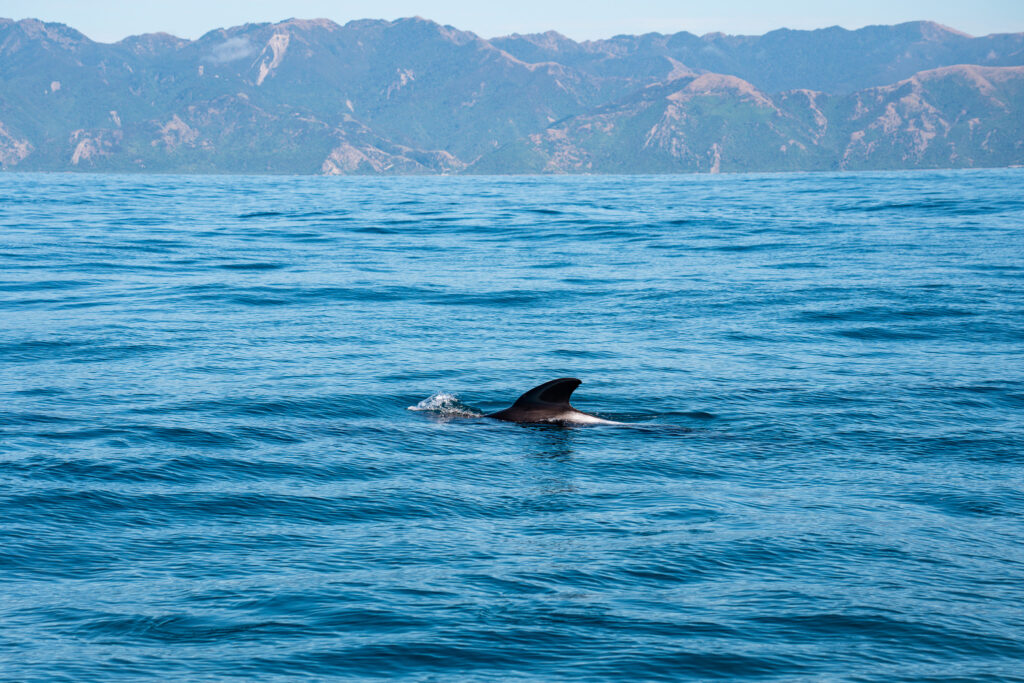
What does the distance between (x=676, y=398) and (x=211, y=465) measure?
6707mm

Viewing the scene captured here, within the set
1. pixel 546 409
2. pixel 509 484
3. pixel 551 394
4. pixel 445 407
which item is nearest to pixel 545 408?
pixel 546 409

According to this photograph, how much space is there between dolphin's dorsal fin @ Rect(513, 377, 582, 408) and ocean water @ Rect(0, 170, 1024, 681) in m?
0.34

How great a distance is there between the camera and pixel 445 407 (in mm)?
14773

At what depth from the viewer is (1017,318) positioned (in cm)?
2244

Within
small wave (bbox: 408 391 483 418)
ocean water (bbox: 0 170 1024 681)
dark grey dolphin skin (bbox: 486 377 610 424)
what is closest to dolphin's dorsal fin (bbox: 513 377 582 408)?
dark grey dolphin skin (bbox: 486 377 610 424)

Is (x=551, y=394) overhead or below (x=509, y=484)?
overhead

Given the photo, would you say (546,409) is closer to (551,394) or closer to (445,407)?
(551,394)

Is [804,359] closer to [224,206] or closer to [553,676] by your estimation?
[553,676]

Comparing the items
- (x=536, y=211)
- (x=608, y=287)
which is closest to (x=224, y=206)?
(x=536, y=211)

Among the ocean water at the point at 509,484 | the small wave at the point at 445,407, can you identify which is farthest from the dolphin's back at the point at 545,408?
the small wave at the point at 445,407

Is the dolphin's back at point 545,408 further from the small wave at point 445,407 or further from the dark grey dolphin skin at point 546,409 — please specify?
the small wave at point 445,407

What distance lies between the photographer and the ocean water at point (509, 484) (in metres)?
7.30

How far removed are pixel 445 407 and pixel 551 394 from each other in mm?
1904

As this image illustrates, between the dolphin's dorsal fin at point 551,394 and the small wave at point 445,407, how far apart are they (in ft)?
2.59
